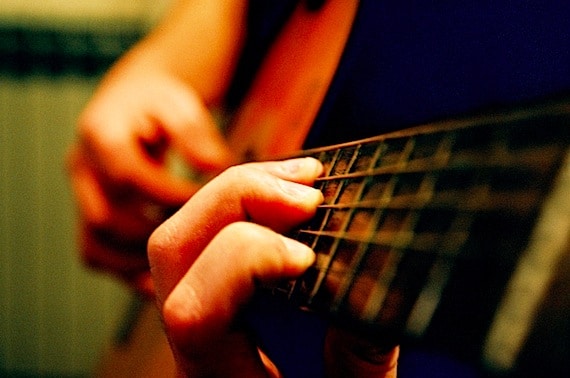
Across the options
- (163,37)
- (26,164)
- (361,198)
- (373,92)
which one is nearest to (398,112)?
(373,92)

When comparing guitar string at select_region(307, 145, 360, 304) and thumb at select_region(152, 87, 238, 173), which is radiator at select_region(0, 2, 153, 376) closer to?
thumb at select_region(152, 87, 238, 173)

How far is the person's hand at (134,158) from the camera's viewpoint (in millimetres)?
739

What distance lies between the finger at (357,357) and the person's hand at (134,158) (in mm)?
346

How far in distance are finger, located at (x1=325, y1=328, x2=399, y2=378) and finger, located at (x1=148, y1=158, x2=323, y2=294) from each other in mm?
84

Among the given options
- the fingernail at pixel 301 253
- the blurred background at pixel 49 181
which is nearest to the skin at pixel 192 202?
the fingernail at pixel 301 253

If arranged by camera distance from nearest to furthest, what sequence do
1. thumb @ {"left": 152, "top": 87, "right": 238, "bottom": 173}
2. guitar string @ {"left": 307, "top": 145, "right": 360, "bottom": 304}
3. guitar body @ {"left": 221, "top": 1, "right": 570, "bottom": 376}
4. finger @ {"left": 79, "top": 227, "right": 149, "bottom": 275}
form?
1. guitar body @ {"left": 221, "top": 1, "right": 570, "bottom": 376}
2. guitar string @ {"left": 307, "top": 145, "right": 360, "bottom": 304}
3. thumb @ {"left": 152, "top": 87, "right": 238, "bottom": 173}
4. finger @ {"left": 79, "top": 227, "right": 149, "bottom": 275}

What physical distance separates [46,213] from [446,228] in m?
1.47

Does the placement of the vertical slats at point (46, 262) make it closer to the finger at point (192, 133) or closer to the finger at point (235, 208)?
the finger at point (192, 133)

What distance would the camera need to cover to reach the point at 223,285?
354mm

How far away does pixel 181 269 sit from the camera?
423 millimetres

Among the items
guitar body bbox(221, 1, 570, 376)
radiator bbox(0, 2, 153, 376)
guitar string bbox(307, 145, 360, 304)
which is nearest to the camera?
guitar body bbox(221, 1, 570, 376)

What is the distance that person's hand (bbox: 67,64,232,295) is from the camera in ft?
2.42

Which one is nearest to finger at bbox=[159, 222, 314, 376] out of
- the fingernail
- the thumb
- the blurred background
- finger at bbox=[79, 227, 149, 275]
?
the fingernail

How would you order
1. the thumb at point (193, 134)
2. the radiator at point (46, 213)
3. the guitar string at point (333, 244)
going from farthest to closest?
the radiator at point (46, 213), the thumb at point (193, 134), the guitar string at point (333, 244)
